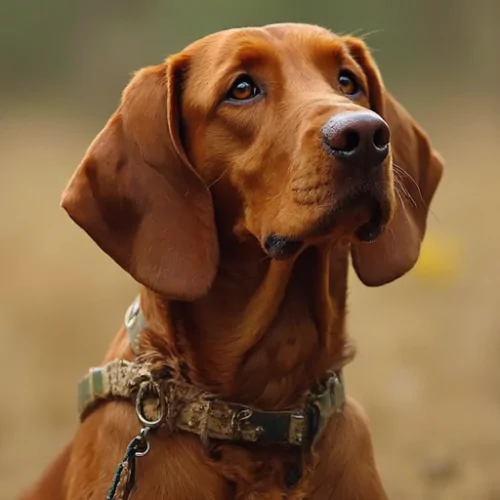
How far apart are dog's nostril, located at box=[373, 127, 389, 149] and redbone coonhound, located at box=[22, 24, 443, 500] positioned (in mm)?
172

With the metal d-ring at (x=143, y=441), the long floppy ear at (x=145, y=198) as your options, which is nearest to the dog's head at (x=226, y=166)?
the long floppy ear at (x=145, y=198)

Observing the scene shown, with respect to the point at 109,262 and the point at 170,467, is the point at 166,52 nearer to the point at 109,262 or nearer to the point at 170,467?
the point at 109,262

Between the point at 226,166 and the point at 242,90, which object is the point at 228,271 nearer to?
the point at 226,166

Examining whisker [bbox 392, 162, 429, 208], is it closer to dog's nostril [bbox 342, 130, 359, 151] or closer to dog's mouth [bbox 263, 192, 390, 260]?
dog's mouth [bbox 263, 192, 390, 260]

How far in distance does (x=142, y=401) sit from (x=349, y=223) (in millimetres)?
522

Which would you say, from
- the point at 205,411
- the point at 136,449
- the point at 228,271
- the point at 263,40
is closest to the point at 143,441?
the point at 136,449

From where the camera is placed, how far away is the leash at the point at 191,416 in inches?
73.4

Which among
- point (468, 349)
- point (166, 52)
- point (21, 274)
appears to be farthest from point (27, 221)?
point (468, 349)

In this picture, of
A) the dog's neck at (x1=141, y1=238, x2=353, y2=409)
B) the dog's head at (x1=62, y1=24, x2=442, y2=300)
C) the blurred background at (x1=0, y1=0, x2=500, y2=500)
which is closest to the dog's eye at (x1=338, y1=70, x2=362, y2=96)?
the dog's head at (x1=62, y1=24, x2=442, y2=300)

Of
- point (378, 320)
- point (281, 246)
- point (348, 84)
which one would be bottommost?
point (378, 320)

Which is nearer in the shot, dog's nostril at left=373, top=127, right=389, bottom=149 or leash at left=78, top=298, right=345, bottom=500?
dog's nostril at left=373, top=127, right=389, bottom=149

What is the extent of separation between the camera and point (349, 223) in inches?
68.2

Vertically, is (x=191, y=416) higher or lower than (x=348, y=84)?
lower

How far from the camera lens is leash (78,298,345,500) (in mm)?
1865
